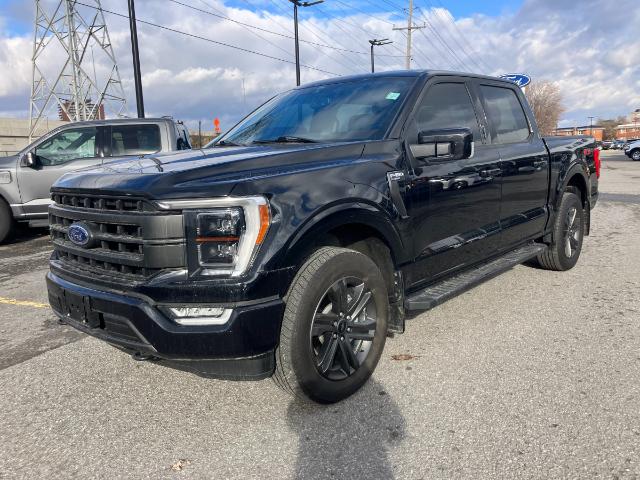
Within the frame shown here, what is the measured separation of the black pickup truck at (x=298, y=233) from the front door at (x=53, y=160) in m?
5.21

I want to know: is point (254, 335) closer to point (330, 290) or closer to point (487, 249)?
point (330, 290)

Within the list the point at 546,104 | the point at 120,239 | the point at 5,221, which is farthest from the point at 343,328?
the point at 546,104

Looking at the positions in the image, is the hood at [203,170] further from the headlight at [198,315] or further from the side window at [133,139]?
the side window at [133,139]

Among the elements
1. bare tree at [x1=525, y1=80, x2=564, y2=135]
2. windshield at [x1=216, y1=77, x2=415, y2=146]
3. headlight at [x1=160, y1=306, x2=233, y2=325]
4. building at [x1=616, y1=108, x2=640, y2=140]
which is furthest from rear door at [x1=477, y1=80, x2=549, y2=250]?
building at [x1=616, y1=108, x2=640, y2=140]

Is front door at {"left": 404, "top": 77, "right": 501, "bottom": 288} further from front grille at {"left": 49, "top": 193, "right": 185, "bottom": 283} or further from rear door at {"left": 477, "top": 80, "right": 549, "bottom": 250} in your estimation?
front grille at {"left": 49, "top": 193, "right": 185, "bottom": 283}

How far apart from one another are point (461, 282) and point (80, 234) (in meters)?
2.54

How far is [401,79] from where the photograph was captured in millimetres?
3766

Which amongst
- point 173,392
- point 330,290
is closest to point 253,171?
point 330,290

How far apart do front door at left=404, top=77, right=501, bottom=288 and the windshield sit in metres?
0.22

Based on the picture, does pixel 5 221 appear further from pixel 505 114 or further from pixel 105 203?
pixel 505 114

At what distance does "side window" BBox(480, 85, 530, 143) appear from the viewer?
4.43 meters

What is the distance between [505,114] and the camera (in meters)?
4.69

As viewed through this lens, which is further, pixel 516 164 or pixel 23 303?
pixel 23 303

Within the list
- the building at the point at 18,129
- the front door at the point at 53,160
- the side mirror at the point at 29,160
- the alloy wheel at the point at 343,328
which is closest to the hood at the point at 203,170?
the alloy wheel at the point at 343,328
